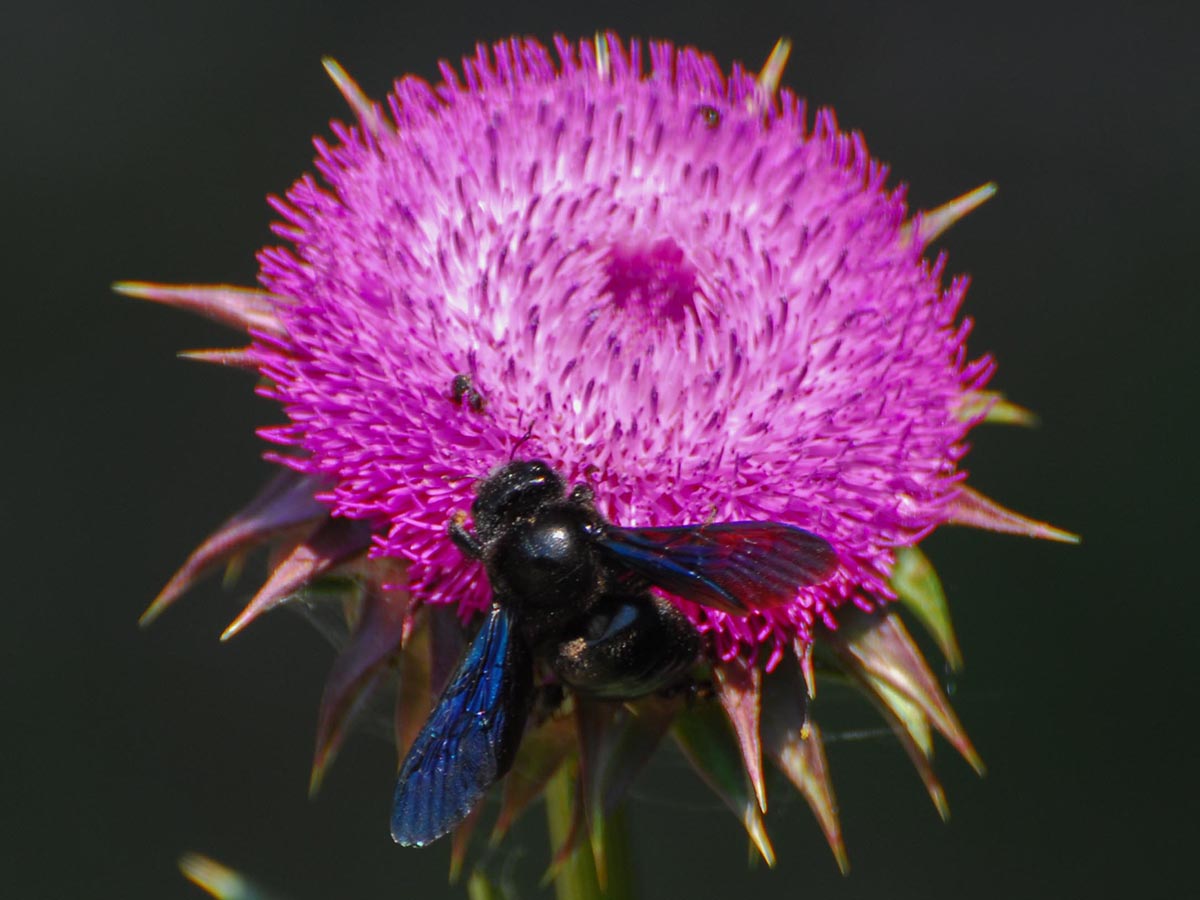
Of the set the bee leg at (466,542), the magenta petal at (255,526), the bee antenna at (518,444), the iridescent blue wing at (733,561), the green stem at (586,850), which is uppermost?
the bee antenna at (518,444)

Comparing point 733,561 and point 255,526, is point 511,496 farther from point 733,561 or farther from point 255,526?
point 255,526

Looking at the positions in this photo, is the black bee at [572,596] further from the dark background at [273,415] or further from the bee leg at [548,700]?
the dark background at [273,415]

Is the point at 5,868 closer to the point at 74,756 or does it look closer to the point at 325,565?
the point at 74,756

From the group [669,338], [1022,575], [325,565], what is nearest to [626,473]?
[669,338]

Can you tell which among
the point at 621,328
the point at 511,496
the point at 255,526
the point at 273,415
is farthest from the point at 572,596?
A: the point at 273,415

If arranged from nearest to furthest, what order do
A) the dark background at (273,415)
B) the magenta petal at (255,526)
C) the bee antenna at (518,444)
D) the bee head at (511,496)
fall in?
the bee head at (511,496), the bee antenna at (518,444), the magenta petal at (255,526), the dark background at (273,415)

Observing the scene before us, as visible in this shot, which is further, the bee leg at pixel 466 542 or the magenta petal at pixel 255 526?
the magenta petal at pixel 255 526

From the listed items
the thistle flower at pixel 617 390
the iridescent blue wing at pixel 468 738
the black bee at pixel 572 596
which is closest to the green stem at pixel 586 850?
the thistle flower at pixel 617 390
